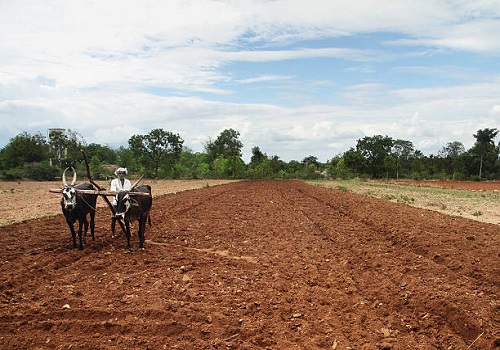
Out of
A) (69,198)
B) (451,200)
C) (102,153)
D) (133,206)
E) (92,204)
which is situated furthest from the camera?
(102,153)

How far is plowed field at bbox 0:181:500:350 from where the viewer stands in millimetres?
5941

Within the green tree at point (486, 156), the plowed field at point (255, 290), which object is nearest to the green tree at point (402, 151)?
the green tree at point (486, 156)

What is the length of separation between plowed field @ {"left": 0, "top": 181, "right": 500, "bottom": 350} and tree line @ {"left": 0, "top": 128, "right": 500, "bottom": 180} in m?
46.3

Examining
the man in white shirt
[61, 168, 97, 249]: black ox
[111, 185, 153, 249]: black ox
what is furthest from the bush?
[111, 185, 153, 249]: black ox

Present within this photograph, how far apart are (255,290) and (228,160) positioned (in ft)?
247

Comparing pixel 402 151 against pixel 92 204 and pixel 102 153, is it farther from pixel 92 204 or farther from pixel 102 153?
pixel 92 204

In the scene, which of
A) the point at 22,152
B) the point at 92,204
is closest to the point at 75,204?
the point at 92,204

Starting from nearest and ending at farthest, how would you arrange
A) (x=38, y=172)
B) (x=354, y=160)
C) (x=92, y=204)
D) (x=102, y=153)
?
(x=92, y=204) → (x=38, y=172) → (x=354, y=160) → (x=102, y=153)

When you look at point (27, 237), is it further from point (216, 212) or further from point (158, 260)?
point (216, 212)

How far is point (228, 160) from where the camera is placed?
82.9 meters

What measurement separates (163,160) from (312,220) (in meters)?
58.3

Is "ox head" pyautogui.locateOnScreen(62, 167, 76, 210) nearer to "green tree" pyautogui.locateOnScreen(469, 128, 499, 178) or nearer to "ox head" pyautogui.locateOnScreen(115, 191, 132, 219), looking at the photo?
"ox head" pyautogui.locateOnScreen(115, 191, 132, 219)

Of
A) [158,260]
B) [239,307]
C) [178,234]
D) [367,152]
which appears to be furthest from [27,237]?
[367,152]

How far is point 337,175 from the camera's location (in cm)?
7762
